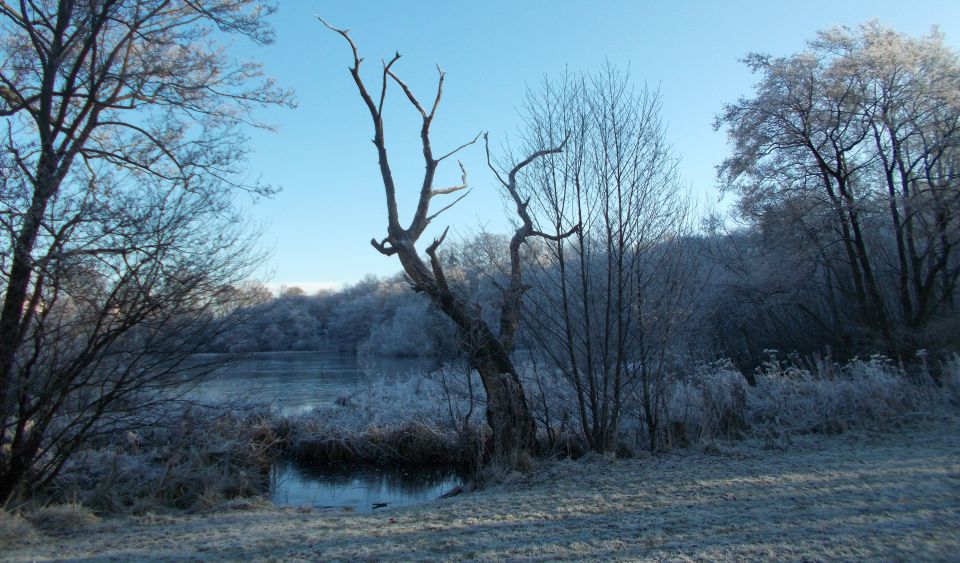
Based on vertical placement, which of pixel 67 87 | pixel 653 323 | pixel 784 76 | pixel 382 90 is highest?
pixel 784 76

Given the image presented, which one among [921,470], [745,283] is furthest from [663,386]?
[745,283]

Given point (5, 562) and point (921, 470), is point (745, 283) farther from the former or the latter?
point (5, 562)

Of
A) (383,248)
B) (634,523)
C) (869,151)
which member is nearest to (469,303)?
(383,248)

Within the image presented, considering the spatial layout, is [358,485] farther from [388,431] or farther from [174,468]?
[174,468]

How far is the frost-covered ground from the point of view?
4.34 m

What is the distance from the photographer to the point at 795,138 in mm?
15914

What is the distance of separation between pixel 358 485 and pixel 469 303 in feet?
15.1

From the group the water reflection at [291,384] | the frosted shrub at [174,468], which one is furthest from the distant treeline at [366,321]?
the frosted shrub at [174,468]

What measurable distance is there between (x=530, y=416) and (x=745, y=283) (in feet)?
45.7

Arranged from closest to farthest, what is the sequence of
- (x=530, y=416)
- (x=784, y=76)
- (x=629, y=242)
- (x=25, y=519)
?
(x=25, y=519), (x=629, y=242), (x=530, y=416), (x=784, y=76)

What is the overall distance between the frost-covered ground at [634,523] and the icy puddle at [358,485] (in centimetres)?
380

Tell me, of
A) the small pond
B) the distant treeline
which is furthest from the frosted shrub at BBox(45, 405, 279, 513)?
the distant treeline

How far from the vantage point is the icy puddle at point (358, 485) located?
33.9 feet

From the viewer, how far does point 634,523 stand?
5.02m
